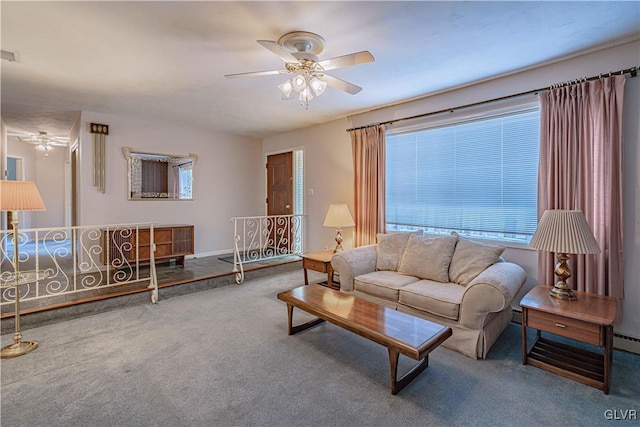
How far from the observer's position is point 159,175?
5430 millimetres

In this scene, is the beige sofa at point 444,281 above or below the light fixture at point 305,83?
below

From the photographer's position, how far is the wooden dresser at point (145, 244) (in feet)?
14.4

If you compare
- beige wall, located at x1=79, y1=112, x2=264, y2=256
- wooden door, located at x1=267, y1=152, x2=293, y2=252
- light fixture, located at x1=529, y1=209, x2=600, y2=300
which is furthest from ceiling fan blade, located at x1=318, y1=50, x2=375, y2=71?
beige wall, located at x1=79, y1=112, x2=264, y2=256

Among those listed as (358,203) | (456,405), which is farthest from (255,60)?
(456,405)

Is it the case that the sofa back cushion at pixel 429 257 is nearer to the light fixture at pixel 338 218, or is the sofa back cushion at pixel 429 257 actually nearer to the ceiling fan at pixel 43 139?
the light fixture at pixel 338 218

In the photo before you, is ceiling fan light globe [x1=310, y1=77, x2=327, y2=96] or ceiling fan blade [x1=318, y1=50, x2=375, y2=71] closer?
ceiling fan blade [x1=318, y1=50, x2=375, y2=71]

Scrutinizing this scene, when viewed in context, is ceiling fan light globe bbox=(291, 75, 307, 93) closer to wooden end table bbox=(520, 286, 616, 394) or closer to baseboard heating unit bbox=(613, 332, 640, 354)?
wooden end table bbox=(520, 286, 616, 394)

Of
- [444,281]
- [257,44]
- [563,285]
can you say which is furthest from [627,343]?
[257,44]

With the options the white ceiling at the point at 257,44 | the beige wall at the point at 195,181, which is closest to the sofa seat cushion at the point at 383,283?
the white ceiling at the point at 257,44

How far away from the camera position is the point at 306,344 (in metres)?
2.70

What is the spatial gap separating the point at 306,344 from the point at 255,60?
2.68 metres

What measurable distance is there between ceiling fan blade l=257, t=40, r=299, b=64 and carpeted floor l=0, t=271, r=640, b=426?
2.35 m

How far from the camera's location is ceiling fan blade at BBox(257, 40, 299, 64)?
2.10 metres

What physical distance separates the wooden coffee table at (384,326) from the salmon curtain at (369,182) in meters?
1.78
